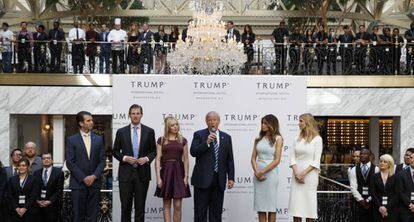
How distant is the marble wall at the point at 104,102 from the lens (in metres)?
21.5

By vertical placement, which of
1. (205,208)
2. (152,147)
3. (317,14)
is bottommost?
(205,208)

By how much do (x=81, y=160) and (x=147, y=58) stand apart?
37.9 ft

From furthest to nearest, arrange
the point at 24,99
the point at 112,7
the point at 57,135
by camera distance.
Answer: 1. the point at 112,7
2. the point at 57,135
3. the point at 24,99

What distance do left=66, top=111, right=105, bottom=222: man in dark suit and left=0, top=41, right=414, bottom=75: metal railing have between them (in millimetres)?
11177

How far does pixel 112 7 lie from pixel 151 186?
903 inches

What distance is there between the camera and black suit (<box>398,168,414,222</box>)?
1115 centimetres

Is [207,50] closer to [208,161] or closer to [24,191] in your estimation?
[208,161]

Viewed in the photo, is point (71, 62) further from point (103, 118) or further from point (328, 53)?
point (103, 118)

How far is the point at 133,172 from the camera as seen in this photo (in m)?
10.9

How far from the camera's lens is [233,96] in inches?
465

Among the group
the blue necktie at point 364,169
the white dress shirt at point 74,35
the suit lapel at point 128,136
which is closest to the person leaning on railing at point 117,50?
the white dress shirt at point 74,35

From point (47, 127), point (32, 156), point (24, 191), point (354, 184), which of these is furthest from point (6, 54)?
point (354, 184)

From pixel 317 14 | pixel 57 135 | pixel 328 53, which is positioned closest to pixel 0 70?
pixel 57 135

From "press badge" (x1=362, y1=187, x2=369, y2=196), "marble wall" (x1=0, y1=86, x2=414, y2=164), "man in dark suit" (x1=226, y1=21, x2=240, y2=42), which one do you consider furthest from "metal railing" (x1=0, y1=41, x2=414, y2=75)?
"press badge" (x1=362, y1=187, x2=369, y2=196)
